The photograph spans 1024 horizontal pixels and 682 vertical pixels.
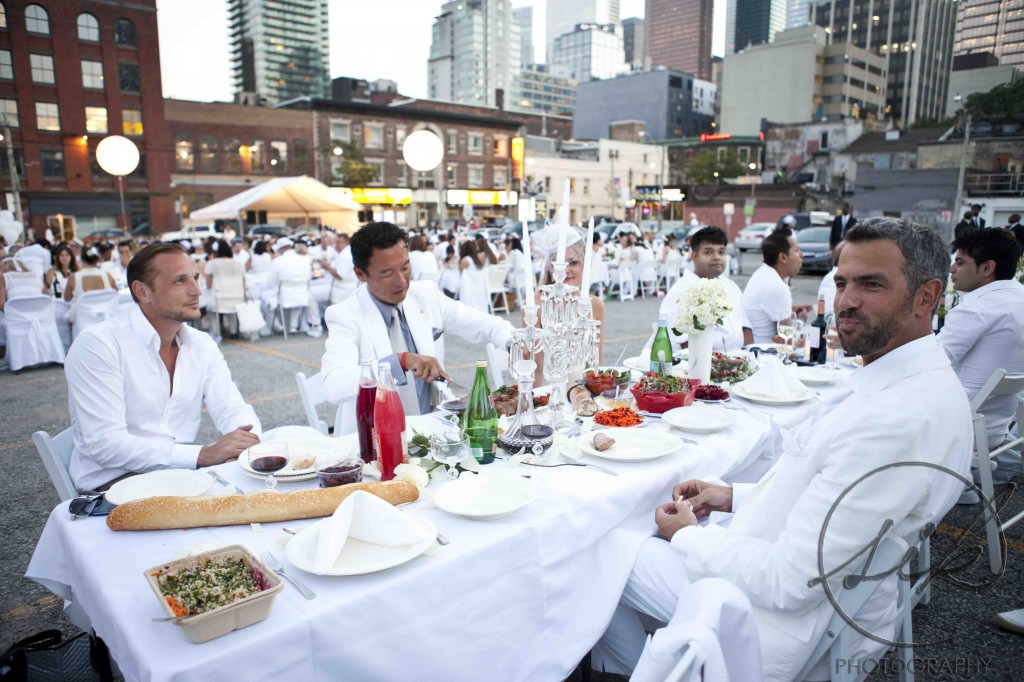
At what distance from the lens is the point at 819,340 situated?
4.30m

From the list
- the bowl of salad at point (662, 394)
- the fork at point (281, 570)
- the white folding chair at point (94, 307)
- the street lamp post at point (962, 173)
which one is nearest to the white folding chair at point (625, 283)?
the white folding chair at point (94, 307)

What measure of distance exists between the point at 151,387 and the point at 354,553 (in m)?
1.68

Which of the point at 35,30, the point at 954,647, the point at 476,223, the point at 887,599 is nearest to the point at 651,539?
the point at 887,599

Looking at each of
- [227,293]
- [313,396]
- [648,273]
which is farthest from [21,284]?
[648,273]

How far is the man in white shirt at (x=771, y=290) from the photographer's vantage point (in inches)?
199

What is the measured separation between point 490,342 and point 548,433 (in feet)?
5.90

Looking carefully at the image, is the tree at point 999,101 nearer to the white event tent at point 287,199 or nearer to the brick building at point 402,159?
the white event tent at point 287,199

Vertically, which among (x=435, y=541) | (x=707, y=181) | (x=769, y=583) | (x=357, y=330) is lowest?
(x=769, y=583)

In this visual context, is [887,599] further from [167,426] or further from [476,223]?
[476,223]

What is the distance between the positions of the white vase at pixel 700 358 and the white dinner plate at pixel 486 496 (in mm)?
1566

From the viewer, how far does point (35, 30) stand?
3203cm

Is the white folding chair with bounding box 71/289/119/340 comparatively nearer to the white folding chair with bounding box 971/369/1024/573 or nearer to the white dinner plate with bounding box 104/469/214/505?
the white dinner plate with bounding box 104/469/214/505

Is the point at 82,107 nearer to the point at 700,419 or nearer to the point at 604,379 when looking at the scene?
the point at 604,379

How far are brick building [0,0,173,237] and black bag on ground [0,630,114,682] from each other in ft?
126
